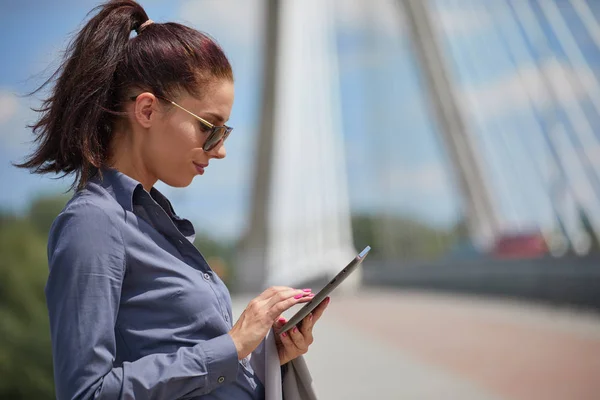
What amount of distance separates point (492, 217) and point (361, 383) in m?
15.3

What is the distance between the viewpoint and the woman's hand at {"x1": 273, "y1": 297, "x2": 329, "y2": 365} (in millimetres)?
2006

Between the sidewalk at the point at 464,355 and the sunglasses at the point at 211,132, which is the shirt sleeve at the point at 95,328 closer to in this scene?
the sunglasses at the point at 211,132

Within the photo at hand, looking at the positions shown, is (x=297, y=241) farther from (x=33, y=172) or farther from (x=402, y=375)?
(x=33, y=172)

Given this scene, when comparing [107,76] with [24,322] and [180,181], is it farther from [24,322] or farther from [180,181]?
[24,322]

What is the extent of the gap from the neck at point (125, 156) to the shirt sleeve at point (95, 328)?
211 mm

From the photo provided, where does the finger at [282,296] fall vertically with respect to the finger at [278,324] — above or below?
Result: above

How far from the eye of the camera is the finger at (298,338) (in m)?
2.02

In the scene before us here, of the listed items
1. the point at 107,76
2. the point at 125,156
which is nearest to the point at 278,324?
the point at 125,156

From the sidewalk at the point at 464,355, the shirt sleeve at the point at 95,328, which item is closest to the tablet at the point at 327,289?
the shirt sleeve at the point at 95,328

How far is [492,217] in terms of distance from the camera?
22766mm

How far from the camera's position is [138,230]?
5.74 ft

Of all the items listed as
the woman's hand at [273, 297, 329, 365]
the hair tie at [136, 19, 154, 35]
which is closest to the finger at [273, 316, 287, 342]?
the woman's hand at [273, 297, 329, 365]

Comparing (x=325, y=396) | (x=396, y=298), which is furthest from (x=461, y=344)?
(x=396, y=298)

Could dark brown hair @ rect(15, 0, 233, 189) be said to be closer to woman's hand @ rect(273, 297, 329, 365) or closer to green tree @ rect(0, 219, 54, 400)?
woman's hand @ rect(273, 297, 329, 365)
